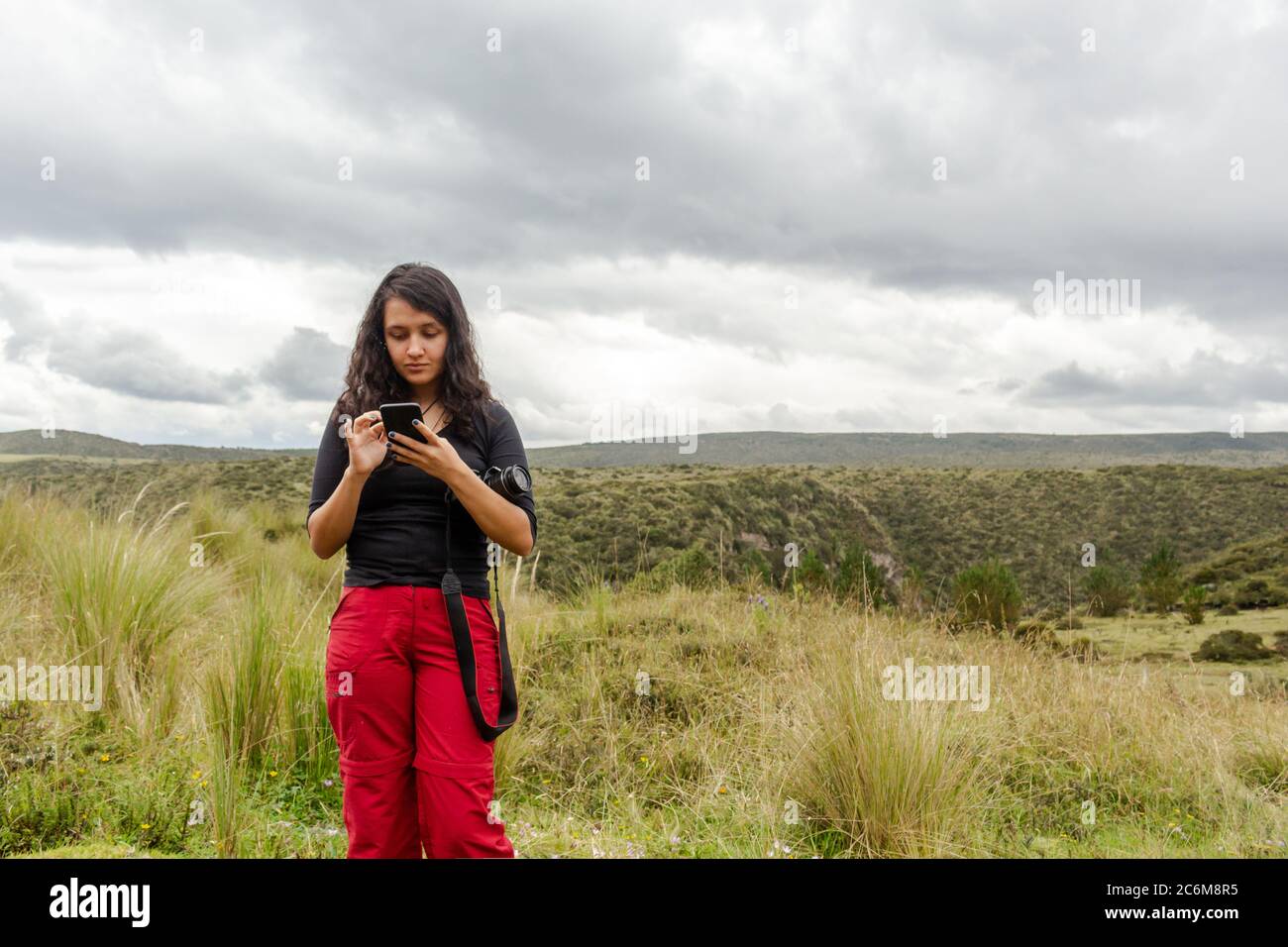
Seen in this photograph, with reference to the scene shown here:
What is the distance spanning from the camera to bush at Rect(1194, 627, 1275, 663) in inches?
566

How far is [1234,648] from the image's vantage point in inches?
579

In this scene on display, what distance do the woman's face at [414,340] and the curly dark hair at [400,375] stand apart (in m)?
0.02

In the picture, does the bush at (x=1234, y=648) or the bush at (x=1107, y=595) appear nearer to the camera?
the bush at (x=1234, y=648)

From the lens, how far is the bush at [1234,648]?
14.4 m

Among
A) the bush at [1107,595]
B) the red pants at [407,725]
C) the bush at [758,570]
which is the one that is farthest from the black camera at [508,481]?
the bush at [1107,595]

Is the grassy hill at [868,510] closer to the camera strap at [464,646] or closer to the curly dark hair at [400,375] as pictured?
the curly dark hair at [400,375]

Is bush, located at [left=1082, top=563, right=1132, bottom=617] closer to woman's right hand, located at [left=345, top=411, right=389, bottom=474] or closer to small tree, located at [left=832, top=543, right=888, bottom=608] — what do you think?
small tree, located at [left=832, top=543, right=888, bottom=608]

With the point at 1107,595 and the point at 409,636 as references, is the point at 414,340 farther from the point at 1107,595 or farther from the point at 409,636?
the point at 1107,595

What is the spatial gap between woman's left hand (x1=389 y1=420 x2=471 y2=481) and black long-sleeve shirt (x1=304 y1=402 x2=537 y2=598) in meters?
0.17

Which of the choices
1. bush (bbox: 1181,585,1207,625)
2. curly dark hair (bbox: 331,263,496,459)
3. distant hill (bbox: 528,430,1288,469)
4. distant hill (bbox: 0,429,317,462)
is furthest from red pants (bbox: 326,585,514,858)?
distant hill (bbox: 528,430,1288,469)

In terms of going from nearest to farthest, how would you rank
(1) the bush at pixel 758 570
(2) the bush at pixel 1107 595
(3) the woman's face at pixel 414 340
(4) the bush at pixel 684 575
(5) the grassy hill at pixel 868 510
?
(3) the woman's face at pixel 414 340 < (4) the bush at pixel 684 575 < (1) the bush at pixel 758 570 < (5) the grassy hill at pixel 868 510 < (2) the bush at pixel 1107 595

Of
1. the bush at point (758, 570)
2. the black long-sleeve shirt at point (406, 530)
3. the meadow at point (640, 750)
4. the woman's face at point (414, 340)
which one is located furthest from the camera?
the bush at point (758, 570)

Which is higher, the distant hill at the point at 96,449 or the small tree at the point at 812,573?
the distant hill at the point at 96,449

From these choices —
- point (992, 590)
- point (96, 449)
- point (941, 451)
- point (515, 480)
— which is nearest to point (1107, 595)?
point (992, 590)
